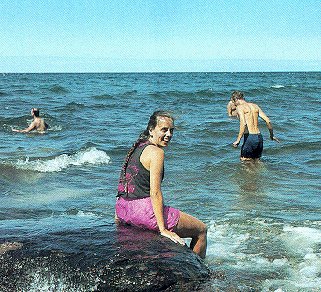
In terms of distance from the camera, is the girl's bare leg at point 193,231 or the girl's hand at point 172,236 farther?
the girl's bare leg at point 193,231

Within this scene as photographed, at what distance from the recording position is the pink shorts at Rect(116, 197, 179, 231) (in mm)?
4637

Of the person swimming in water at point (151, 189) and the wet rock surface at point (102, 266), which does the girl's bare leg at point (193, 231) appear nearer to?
the person swimming in water at point (151, 189)

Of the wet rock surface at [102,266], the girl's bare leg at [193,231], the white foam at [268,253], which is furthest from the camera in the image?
the white foam at [268,253]

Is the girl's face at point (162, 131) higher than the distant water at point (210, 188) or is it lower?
higher

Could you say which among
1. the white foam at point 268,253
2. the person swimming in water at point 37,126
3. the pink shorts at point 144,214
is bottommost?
the person swimming in water at point 37,126

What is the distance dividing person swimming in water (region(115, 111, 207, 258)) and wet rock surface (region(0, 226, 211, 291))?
263mm

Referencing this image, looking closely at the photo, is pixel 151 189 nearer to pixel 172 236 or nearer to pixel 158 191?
pixel 158 191

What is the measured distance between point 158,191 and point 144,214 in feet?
0.93

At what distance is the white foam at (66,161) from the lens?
35.2 ft

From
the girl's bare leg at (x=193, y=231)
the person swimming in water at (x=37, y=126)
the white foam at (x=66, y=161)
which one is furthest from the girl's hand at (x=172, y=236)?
the person swimming in water at (x=37, y=126)

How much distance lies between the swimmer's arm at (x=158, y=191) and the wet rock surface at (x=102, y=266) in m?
0.12

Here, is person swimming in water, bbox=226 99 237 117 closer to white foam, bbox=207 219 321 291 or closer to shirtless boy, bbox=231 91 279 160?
shirtless boy, bbox=231 91 279 160

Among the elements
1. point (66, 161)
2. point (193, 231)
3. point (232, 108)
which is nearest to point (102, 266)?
point (193, 231)

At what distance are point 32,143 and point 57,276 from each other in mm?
11150
